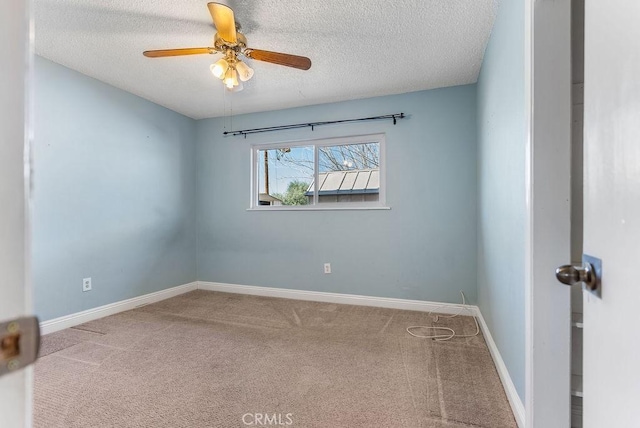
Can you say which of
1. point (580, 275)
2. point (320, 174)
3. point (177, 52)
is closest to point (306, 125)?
point (320, 174)

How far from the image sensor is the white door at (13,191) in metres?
0.31

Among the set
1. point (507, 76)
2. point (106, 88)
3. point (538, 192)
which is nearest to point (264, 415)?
point (538, 192)

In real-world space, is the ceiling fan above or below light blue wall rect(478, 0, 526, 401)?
above

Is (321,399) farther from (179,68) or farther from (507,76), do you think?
(179,68)

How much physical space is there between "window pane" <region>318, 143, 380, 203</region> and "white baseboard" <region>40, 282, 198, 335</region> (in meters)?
2.18

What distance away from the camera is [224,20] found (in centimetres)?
167

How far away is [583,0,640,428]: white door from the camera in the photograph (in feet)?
1.57

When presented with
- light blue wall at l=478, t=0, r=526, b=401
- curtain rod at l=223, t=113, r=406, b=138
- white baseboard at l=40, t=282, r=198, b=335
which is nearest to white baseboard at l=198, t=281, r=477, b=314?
white baseboard at l=40, t=282, r=198, b=335

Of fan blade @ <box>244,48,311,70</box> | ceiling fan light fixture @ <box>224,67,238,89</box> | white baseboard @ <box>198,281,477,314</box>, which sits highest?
fan blade @ <box>244,48,311,70</box>

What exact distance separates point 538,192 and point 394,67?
1913 millimetres

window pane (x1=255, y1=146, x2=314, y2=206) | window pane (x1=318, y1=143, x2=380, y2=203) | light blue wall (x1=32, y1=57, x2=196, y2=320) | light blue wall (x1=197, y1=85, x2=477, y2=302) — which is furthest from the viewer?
window pane (x1=255, y1=146, x2=314, y2=206)

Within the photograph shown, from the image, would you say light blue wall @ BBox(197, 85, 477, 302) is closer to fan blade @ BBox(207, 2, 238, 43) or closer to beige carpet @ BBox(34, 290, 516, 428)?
→ beige carpet @ BBox(34, 290, 516, 428)

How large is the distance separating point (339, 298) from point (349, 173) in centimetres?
146

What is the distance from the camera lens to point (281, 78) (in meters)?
2.78
